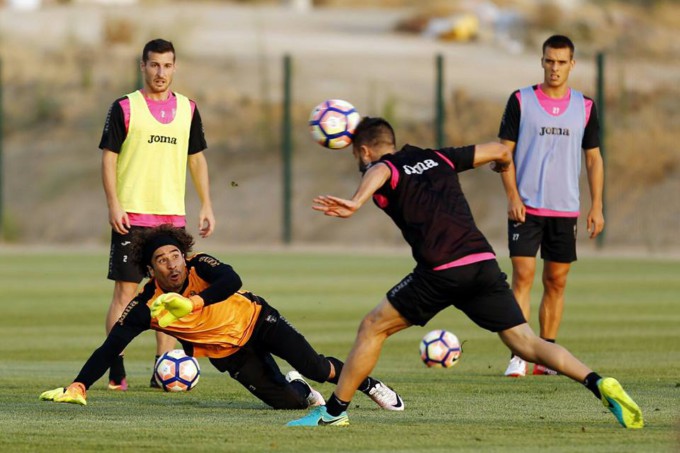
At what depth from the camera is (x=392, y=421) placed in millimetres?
8812

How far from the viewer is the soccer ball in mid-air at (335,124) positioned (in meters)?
8.97

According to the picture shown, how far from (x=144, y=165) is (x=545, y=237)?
10.3 feet

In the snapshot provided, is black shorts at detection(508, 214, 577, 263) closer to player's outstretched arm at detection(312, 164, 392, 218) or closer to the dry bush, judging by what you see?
player's outstretched arm at detection(312, 164, 392, 218)

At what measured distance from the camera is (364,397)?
34.0 ft

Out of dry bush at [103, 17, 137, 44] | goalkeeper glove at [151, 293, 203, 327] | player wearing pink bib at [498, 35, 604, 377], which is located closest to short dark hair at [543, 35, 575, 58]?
player wearing pink bib at [498, 35, 604, 377]

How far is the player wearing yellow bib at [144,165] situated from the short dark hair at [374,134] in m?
2.51

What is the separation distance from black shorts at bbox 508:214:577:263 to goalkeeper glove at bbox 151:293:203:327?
3.43 metres

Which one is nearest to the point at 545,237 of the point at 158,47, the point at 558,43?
the point at 558,43

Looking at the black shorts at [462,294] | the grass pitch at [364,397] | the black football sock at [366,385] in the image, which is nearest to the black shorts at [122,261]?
the grass pitch at [364,397]

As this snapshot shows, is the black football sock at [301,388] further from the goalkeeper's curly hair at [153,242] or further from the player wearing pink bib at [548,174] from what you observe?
the player wearing pink bib at [548,174]

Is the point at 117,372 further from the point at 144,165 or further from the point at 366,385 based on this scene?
the point at 366,385

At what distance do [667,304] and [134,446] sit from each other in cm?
1104

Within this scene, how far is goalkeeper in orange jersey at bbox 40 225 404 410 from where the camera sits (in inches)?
366

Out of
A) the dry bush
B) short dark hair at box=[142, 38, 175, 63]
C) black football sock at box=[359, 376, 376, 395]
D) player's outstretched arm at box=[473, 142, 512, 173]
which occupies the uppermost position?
the dry bush
